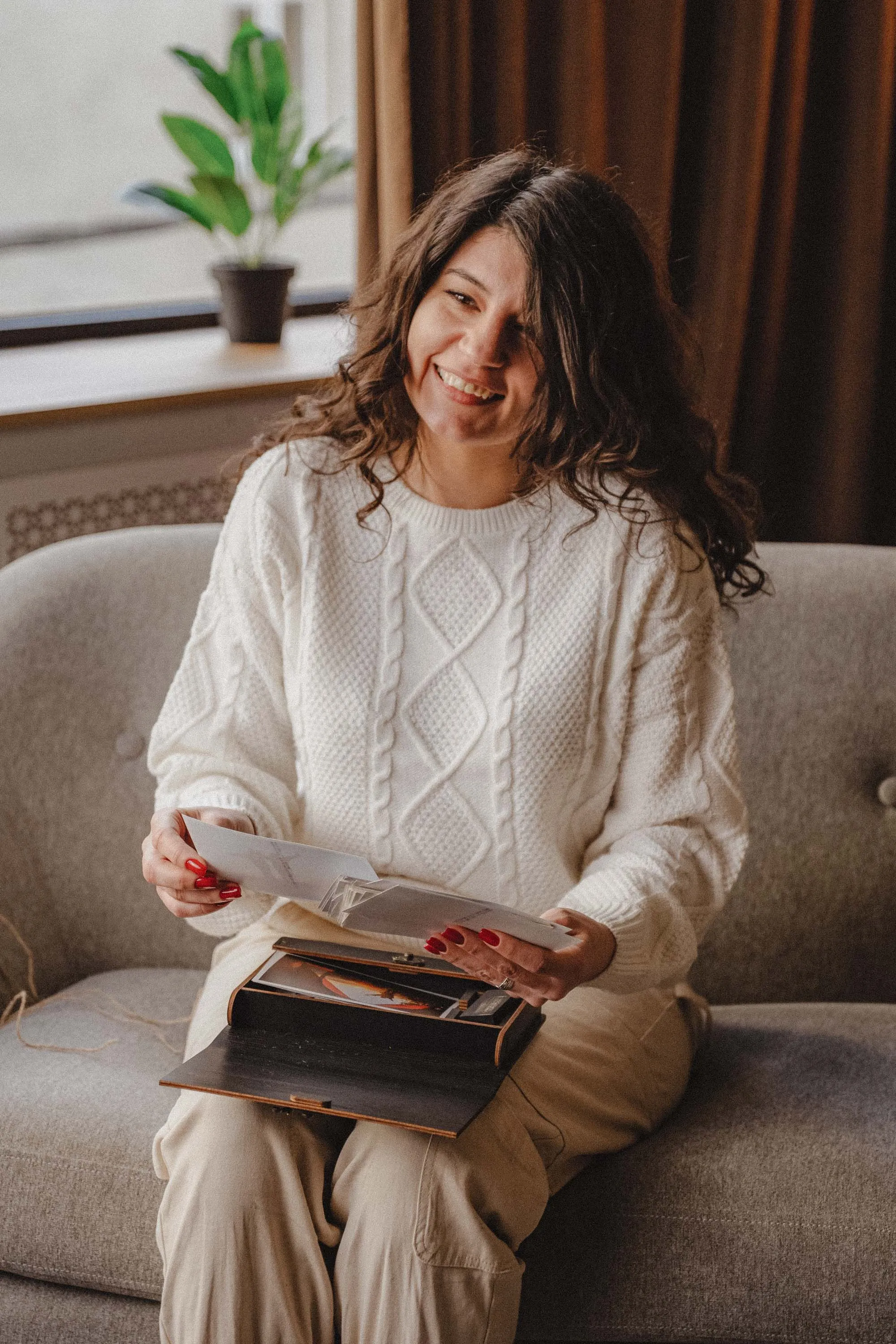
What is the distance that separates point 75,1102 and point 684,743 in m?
0.72

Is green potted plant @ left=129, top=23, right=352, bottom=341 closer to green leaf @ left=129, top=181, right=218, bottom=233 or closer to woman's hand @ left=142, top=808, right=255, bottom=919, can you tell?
green leaf @ left=129, top=181, right=218, bottom=233

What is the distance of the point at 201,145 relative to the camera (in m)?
2.45

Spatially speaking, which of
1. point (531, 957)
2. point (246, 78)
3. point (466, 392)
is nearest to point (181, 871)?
point (531, 957)

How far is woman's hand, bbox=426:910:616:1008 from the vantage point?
114cm

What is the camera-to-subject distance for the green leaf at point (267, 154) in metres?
2.48

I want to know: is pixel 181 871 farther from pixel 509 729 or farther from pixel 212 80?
pixel 212 80

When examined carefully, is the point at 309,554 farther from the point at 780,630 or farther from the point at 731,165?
the point at 731,165

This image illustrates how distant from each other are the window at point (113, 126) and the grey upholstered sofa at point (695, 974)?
1191 mm

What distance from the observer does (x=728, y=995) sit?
1744 millimetres

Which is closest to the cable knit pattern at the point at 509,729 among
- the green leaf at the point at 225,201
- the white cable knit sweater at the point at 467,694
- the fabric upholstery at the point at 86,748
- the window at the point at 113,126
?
the white cable knit sweater at the point at 467,694

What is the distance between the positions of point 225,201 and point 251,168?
A: 28cm

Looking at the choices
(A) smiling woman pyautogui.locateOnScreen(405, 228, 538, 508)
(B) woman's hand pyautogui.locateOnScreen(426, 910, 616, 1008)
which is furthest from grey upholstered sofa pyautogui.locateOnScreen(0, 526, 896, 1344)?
(A) smiling woman pyautogui.locateOnScreen(405, 228, 538, 508)

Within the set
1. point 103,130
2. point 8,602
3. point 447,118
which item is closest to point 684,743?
point 8,602

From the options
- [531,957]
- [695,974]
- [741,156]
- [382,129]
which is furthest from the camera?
[741,156]
